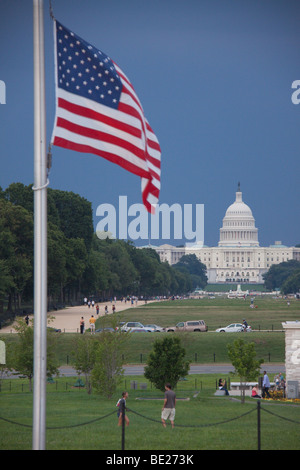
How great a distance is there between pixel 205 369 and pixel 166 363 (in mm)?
A: 14605

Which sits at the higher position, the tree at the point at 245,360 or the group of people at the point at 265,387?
the tree at the point at 245,360

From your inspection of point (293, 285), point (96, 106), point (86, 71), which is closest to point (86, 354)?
point (96, 106)

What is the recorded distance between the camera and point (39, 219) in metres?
13.9

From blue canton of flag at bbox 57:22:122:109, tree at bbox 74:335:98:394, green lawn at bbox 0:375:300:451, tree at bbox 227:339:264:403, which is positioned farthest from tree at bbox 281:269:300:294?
blue canton of flag at bbox 57:22:122:109

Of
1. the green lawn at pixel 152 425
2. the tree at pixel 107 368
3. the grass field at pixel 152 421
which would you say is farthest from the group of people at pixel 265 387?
the tree at pixel 107 368

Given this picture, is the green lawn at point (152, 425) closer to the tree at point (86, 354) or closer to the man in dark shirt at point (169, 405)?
the man in dark shirt at point (169, 405)

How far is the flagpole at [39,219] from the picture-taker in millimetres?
13781

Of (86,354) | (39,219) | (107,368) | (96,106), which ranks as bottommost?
(107,368)

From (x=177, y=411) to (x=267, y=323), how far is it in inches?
1831

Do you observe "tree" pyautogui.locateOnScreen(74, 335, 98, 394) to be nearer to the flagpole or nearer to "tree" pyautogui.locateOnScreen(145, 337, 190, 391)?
"tree" pyautogui.locateOnScreen(145, 337, 190, 391)

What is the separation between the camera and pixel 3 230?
2985 inches

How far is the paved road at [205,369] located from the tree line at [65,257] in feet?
74.7

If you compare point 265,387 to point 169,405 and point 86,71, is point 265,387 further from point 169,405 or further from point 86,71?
point 86,71
